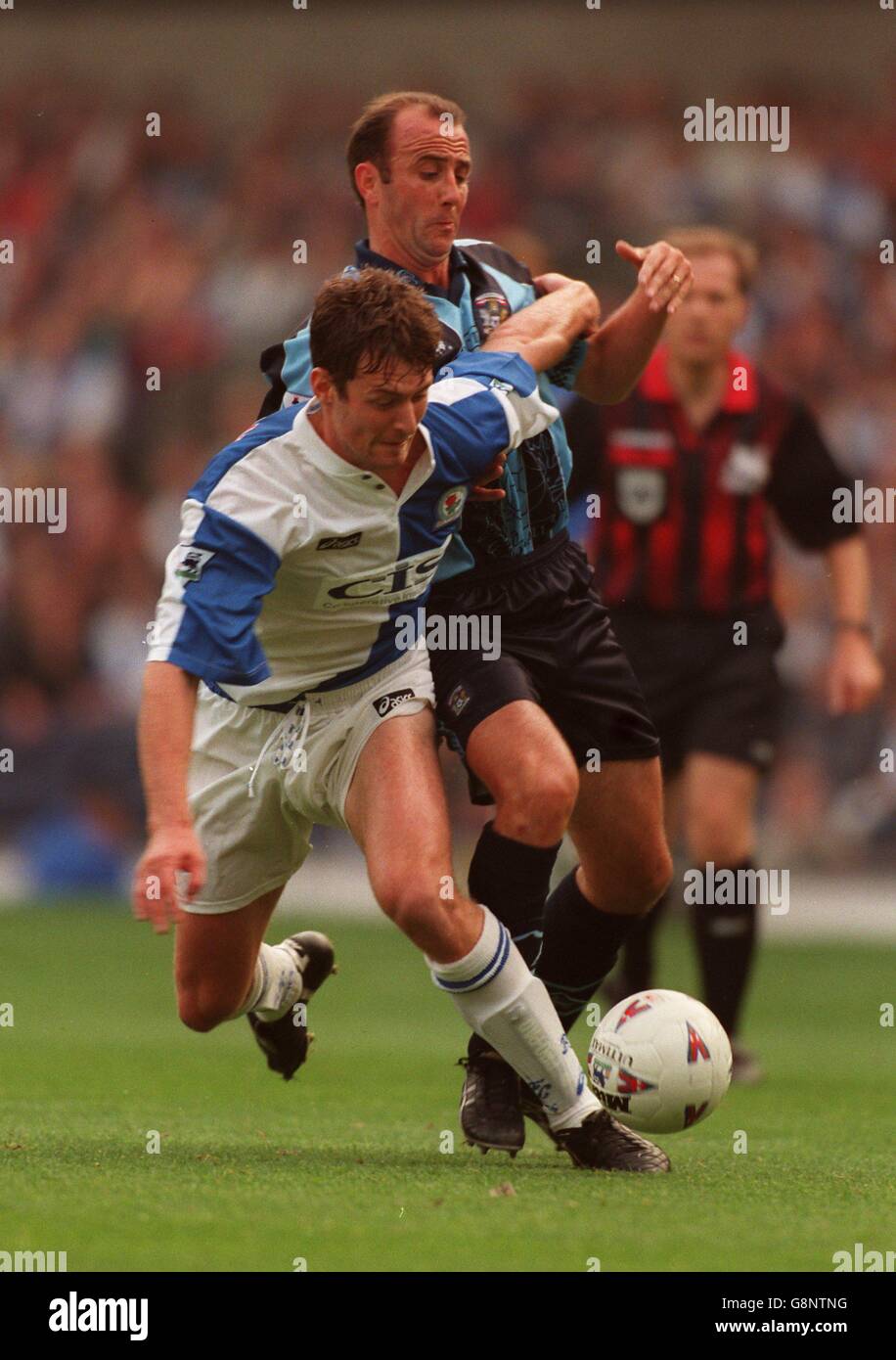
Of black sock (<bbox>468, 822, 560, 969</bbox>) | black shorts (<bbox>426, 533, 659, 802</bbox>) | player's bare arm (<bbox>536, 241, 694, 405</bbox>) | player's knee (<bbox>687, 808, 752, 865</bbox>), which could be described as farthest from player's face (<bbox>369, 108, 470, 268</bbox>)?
player's knee (<bbox>687, 808, 752, 865</bbox>)

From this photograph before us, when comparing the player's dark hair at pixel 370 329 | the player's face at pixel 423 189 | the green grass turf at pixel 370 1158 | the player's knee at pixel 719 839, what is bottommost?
the green grass turf at pixel 370 1158

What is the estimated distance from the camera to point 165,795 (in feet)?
14.1

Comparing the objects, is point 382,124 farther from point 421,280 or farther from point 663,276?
point 663,276

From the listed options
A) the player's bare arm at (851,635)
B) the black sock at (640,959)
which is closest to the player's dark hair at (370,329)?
the player's bare arm at (851,635)

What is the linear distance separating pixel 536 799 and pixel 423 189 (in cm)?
152

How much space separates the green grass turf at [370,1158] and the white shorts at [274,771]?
674 millimetres

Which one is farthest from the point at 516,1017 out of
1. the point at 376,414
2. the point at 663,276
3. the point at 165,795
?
the point at 663,276

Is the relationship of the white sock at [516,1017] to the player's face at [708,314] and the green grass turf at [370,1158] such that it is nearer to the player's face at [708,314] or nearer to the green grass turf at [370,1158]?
the green grass turf at [370,1158]

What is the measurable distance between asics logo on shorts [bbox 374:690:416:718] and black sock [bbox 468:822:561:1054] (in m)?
0.35

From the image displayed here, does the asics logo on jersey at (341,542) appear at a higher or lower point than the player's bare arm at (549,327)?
lower

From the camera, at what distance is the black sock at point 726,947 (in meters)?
7.46

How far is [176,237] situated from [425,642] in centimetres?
1203

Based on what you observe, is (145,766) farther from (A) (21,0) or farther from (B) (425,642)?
(A) (21,0)
